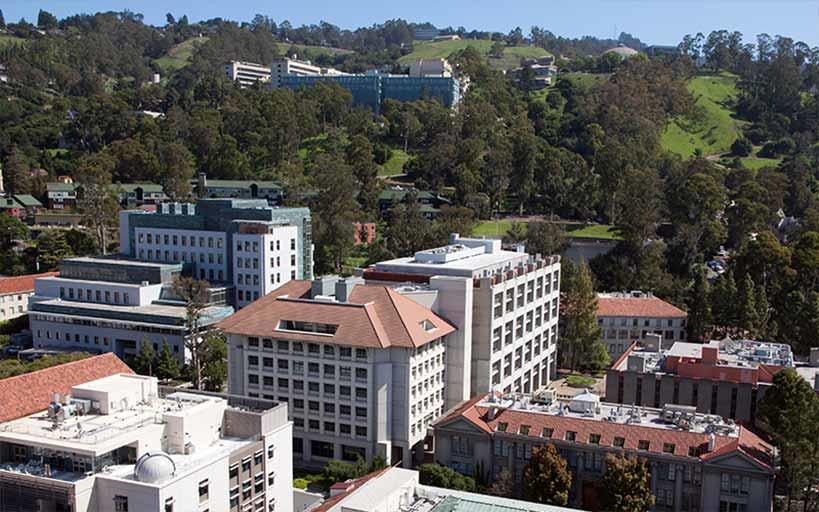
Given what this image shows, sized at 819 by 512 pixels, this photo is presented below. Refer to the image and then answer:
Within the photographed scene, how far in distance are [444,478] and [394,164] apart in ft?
278

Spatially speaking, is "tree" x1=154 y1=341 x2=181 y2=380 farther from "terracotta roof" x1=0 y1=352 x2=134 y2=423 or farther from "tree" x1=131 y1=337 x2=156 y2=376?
"terracotta roof" x1=0 y1=352 x2=134 y2=423

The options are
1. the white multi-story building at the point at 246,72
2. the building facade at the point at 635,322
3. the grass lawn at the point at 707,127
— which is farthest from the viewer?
the white multi-story building at the point at 246,72

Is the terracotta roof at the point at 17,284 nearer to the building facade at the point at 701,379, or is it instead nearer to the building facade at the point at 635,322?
the building facade at the point at 635,322

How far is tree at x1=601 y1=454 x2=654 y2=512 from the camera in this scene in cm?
3178

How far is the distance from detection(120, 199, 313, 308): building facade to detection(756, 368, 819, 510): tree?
135 feet

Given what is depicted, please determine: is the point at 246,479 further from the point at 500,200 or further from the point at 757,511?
the point at 500,200

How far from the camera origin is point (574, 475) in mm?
36062

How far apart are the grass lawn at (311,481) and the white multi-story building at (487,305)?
371 inches

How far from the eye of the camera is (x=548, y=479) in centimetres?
3359

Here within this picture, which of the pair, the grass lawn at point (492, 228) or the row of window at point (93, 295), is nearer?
the row of window at point (93, 295)

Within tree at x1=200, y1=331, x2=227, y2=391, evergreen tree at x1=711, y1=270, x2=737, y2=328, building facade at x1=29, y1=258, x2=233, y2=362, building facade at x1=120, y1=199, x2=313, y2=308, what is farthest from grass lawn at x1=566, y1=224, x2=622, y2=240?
tree at x1=200, y1=331, x2=227, y2=391

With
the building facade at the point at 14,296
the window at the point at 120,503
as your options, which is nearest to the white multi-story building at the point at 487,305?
the window at the point at 120,503

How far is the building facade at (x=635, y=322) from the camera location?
6412 centimetres

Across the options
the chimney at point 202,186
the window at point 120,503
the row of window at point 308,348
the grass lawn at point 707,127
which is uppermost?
the grass lawn at point 707,127
